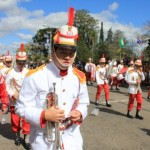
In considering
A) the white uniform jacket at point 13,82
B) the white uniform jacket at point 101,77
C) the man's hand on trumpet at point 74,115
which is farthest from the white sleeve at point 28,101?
the white uniform jacket at point 101,77

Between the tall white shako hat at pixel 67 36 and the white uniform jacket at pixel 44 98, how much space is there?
0.77 ft

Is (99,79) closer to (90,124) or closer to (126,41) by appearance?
(90,124)

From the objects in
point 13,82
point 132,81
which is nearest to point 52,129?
point 13,82

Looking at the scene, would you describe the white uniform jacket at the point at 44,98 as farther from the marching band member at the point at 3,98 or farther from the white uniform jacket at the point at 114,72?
the white uniform jacket at the point at 114,72

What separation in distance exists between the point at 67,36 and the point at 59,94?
56cm

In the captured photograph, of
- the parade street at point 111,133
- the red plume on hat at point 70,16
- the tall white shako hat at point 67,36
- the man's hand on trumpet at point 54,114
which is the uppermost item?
the red plume on hat at point 70,16

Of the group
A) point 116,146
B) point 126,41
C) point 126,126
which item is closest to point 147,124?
point 126,126

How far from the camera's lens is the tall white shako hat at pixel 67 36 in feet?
10.8

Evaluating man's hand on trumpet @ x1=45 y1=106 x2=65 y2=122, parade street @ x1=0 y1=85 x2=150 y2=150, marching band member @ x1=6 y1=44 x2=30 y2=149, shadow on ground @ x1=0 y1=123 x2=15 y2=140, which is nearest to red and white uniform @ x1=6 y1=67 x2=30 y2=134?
marching band member @ x1=6 y1=44 x2=30 y2=149

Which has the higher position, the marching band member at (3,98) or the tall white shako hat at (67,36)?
the tall white shako hat at (67,36)

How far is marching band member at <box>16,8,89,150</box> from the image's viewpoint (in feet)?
10.6

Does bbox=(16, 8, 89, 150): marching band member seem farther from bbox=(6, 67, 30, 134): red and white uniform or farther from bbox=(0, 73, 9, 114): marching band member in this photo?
bbox=(6, 67, 30, 134): red and white uniform

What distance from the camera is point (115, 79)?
72.0 feet

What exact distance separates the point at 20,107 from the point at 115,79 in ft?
62.3
